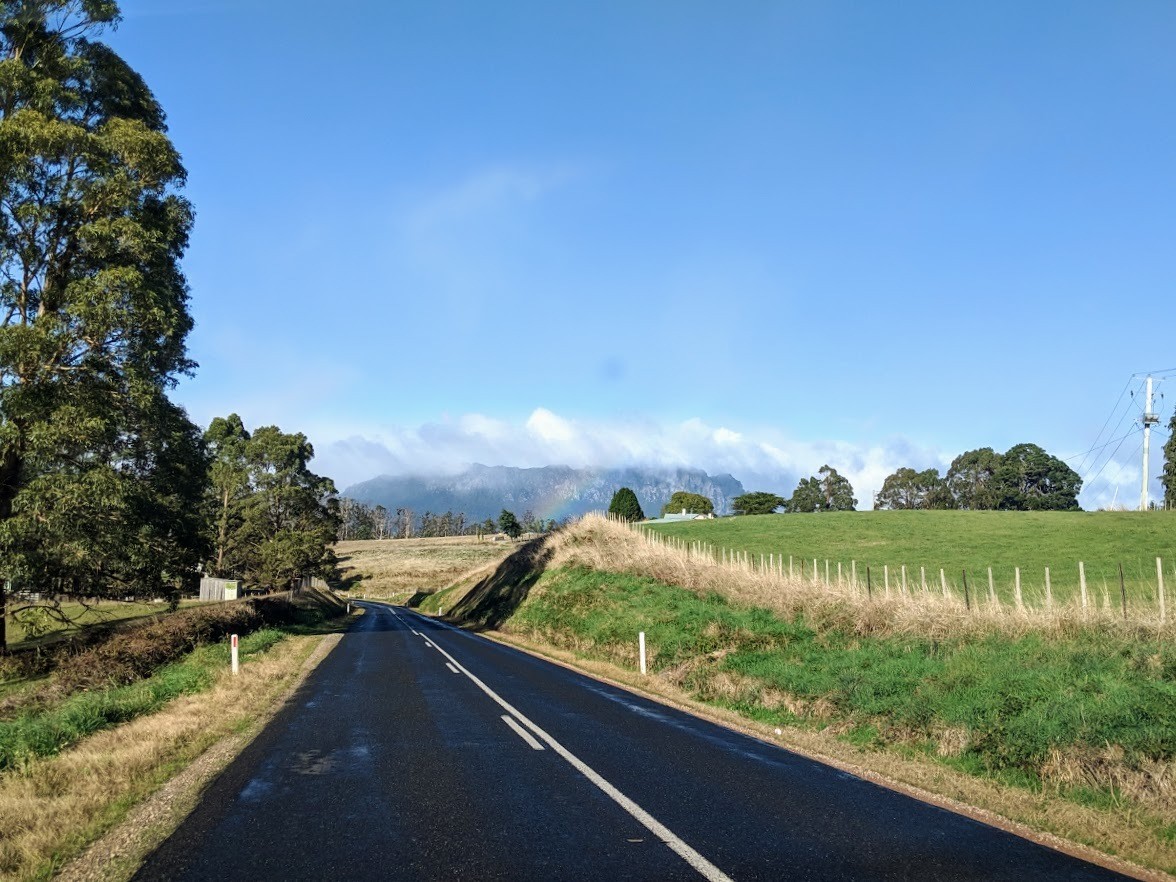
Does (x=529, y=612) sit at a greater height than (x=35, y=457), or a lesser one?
lesser

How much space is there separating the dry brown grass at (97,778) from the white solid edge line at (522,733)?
4129 millimetres

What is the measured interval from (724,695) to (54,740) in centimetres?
1198

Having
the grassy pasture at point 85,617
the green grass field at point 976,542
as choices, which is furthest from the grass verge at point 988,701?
the grassy pasture at point 85,617

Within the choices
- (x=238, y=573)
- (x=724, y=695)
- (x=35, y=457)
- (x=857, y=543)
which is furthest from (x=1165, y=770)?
(x=238, y=573)

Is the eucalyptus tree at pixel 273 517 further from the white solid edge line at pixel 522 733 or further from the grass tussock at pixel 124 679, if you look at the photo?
the white solid edge line at pixel 522 733

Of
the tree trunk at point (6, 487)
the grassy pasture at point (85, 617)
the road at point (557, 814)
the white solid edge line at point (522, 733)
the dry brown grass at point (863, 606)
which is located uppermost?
the tree trunk at point (6, 487)

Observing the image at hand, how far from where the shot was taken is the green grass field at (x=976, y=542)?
115 feet

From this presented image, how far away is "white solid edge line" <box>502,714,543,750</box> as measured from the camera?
9.85m

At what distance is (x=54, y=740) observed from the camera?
1080 cm

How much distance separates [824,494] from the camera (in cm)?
15100

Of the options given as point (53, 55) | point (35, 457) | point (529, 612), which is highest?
point (53, 55)

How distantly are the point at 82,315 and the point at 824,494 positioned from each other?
147063 mm

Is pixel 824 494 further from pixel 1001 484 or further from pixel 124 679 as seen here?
pixel 124 679

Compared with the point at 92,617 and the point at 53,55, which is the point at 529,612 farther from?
the point at 53,55
